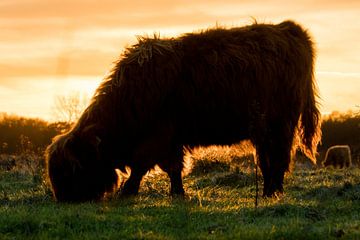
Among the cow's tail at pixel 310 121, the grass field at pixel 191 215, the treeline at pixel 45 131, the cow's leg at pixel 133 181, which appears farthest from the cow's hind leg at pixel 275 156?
the treeline at pixel 45 131

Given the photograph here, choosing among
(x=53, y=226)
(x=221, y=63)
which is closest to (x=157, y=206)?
(x=53, y=226)

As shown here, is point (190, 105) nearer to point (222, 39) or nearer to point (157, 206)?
point (222, 39)

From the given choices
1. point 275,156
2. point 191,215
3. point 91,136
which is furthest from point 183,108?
point 191,215

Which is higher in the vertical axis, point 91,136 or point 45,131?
point 91,136

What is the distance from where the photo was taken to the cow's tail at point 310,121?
11367 mm

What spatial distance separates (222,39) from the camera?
1099 cm

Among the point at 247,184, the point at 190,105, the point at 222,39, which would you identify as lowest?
the point at 247,184

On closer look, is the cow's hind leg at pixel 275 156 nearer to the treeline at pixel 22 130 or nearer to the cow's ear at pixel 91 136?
the cow's ear at pixel 91 136

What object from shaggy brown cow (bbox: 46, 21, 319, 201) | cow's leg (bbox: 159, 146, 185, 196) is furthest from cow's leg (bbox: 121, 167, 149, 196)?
cow's leg (bbox: 159, 146, 185, 196)

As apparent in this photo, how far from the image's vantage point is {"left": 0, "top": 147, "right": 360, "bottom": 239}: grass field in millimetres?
7066

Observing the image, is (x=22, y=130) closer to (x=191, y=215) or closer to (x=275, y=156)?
(x=275, y=156)

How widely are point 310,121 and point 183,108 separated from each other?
7.36 feet

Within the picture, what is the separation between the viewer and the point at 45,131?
128 ft

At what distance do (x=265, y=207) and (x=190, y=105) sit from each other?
7.92ft
